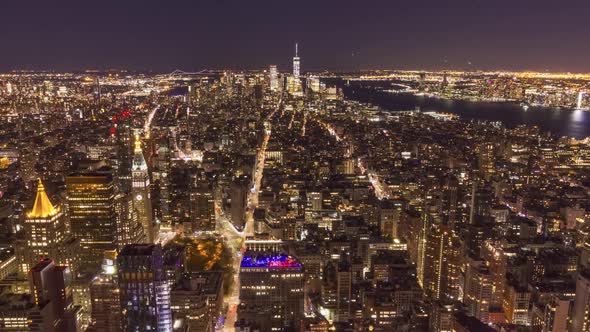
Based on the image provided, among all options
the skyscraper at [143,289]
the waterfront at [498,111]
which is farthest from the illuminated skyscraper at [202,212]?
the waterfront at [498,111]

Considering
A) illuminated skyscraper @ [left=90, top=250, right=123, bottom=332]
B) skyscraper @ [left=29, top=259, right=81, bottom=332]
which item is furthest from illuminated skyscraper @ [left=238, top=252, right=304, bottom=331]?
skyscraper @ [left=29, top=259, right=81, bottom=332]

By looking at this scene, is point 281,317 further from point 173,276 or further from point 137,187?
point 137,187

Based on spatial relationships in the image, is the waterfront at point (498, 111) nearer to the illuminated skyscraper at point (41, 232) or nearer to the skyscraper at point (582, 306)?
the skyscraper at point (582, 306)

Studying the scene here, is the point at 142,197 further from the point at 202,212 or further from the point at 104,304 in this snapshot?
the point at 104,304

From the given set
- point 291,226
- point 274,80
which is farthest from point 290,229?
point 274,80

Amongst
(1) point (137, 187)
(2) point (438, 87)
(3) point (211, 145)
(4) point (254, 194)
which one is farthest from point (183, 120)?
(2) point (438, 87)

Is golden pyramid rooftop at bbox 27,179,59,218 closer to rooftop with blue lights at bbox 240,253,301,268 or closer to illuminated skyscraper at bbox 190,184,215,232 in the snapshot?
rooftop with blue lights at bbox 240,253,301,268
